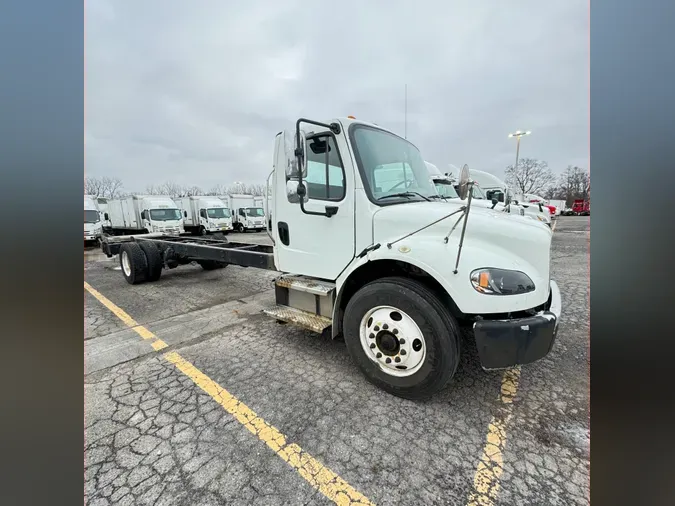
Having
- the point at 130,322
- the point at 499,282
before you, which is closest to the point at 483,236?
the point at 499,282

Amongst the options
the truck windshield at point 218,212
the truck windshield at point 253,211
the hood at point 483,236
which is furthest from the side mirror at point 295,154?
the truck windshield at point 253,211

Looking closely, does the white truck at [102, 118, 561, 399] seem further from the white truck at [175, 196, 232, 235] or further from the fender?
the white truck at [175, 196, 232, 235]

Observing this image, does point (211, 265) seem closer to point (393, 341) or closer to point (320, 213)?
point (320, 213)

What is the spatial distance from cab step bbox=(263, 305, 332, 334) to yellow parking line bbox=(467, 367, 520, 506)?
1.64m

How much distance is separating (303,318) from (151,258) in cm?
520

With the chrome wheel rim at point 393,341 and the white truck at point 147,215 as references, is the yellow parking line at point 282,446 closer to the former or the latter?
the chrome wheel rim at point 393,341

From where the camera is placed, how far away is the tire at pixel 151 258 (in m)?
6.70

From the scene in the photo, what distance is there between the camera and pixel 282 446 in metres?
2.03

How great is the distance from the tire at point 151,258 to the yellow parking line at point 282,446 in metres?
4.31

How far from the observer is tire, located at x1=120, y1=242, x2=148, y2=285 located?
6.57 meters

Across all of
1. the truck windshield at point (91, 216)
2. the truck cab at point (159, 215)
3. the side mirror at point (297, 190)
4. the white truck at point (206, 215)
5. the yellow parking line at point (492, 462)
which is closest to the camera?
the yellow parking line at point (492, 462)

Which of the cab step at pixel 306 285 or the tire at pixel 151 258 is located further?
the tire at pixel 151 258

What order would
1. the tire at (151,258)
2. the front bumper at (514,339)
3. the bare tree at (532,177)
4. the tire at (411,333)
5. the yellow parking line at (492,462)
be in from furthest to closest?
1. the bare tree at (532,177)
2. the tire at (151,258)
3. the tire at (411,333)
4. the front bumper at (514,339)
5. the yellow parking line at (492,462)

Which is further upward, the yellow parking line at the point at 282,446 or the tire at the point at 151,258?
the tire at the point at 151,258
